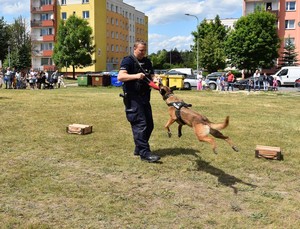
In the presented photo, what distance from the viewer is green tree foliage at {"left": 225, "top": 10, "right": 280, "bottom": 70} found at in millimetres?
50281

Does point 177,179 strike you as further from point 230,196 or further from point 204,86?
point 204,86

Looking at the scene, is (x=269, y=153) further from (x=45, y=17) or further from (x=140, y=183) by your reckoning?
(x=45, y=17)

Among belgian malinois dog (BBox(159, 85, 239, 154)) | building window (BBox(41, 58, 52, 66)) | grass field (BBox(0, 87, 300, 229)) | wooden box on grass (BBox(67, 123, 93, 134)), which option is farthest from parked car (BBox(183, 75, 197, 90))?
building window (BBox(41, 58, 52, 66))

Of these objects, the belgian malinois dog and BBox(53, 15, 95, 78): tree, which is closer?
the belgian malinois dog

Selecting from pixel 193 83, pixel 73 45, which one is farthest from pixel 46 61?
pixel 193 83

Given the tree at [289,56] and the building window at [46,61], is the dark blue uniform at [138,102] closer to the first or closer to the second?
the tree at [289,56]

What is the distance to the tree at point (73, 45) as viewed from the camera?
173 feet

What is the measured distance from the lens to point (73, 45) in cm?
5250

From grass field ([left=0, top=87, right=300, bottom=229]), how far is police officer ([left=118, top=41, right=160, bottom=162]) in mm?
364

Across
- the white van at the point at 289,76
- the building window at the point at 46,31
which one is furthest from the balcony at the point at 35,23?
the white van at the point at 289,76

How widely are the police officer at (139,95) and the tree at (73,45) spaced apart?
48.2 meters

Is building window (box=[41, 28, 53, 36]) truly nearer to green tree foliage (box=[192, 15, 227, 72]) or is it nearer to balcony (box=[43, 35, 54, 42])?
balcony (box=[43, 35, 54, 42])

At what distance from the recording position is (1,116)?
36.8ft

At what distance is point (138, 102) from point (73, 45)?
160 ft
